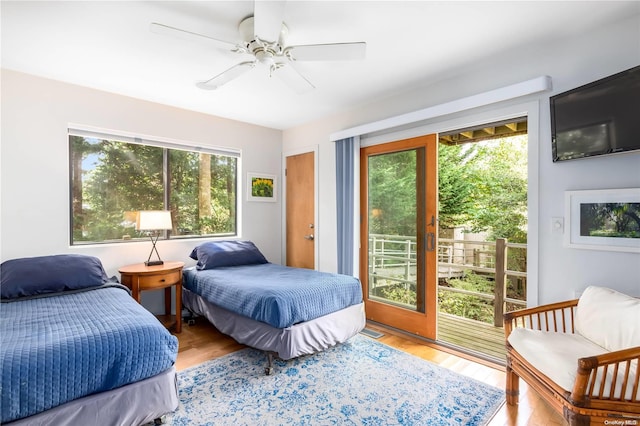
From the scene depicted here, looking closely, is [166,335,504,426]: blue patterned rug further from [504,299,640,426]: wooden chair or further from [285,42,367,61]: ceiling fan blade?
[285,42,367,61]: ceiling fan blade

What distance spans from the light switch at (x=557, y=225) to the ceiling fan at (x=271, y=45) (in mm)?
1791

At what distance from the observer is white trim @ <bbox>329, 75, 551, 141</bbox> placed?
2.23 m

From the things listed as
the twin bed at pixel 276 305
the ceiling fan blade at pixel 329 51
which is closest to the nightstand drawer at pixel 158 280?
the twin bed at pixel 276 305

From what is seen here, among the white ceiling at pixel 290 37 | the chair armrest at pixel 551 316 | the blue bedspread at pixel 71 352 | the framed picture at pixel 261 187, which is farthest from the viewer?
the framed picture at pixel 261 187

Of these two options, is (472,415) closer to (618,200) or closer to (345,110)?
(618,200)

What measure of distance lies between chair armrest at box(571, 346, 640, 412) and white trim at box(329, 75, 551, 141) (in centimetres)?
176

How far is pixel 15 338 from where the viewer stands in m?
1.51

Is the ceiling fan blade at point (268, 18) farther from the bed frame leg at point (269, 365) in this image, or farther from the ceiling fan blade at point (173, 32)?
the bed frame leg at point (269, 365)

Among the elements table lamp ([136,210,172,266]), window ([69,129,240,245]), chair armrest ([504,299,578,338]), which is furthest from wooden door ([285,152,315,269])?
chair armrest ([504,299,578,338])

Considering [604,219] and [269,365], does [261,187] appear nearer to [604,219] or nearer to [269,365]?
[269,365]

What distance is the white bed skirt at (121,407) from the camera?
1386 millimetres

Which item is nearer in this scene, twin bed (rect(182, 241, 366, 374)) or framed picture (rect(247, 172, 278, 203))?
twin bed (rect(182, 241, 366, 374))

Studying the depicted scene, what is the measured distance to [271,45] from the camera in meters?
1.96

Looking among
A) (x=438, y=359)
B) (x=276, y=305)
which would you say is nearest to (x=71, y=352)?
(x=276, y=305)
